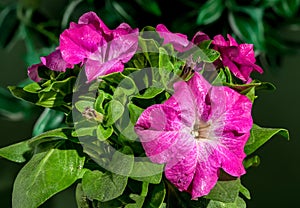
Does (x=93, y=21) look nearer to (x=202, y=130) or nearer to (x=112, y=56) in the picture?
(x=112, y=56)

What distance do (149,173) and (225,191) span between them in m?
0.09

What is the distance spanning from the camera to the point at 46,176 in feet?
2.38

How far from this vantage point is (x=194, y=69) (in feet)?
2.43

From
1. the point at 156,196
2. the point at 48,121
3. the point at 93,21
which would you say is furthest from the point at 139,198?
the point at 48,121

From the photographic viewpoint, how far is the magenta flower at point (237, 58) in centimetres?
76

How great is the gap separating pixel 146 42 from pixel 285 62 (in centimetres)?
98

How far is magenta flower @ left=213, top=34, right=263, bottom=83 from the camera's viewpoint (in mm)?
763

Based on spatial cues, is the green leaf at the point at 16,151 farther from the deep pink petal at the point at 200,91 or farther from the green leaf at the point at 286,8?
the green leaf at the point at 286,8

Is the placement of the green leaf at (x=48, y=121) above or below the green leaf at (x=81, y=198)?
below

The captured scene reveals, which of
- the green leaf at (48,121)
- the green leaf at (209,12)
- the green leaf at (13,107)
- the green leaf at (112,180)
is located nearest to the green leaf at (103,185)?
the green leaf at (112,180)

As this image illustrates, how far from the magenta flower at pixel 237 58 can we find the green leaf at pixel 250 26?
62 centimetres

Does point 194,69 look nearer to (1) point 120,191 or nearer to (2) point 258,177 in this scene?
(1) point 120,191

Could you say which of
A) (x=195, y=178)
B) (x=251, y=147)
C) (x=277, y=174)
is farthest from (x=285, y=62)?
(x=195, y=178)

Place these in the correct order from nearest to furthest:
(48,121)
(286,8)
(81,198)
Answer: (81,198) → (48,121) → (286,8)
